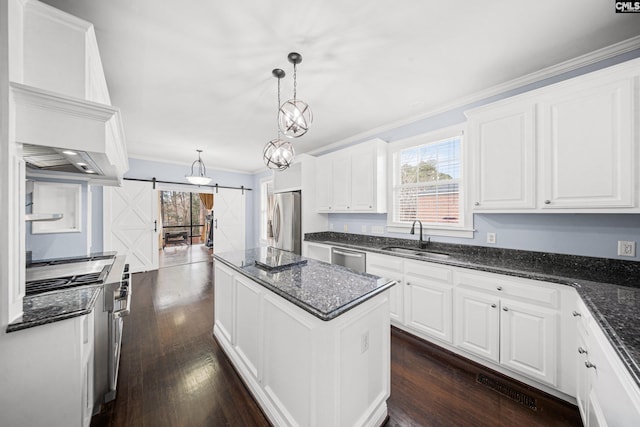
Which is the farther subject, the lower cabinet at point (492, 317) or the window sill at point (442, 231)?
the window sill at point (442, 231)

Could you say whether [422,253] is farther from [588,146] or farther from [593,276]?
Result: [588,146]

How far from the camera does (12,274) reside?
104 centimetres

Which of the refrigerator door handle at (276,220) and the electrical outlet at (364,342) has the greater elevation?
the refrigerator door handle at (276,220)

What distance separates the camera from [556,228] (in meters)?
2.03

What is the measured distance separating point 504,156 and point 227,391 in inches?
122

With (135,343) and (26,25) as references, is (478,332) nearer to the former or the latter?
(135,343)

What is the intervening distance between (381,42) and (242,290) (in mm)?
2267

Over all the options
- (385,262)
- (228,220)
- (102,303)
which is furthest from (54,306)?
(228,220)

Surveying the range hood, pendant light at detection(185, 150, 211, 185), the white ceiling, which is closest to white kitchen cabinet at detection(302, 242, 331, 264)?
the white ceiling

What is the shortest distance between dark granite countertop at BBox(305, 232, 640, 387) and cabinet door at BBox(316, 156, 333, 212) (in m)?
1.32

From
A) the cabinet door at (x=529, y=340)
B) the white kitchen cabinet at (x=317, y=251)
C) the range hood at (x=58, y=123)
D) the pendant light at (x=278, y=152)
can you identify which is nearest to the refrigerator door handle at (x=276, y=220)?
the white kitchen cabinet at (x=317, y=251)

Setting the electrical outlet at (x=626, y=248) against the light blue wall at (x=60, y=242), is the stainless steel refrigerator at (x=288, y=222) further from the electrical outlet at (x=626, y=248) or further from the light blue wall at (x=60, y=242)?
the electrical outlet at (x=626, y=248)

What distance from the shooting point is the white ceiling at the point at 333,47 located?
1453mm

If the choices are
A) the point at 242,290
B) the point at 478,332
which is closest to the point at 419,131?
the point at 478,332
